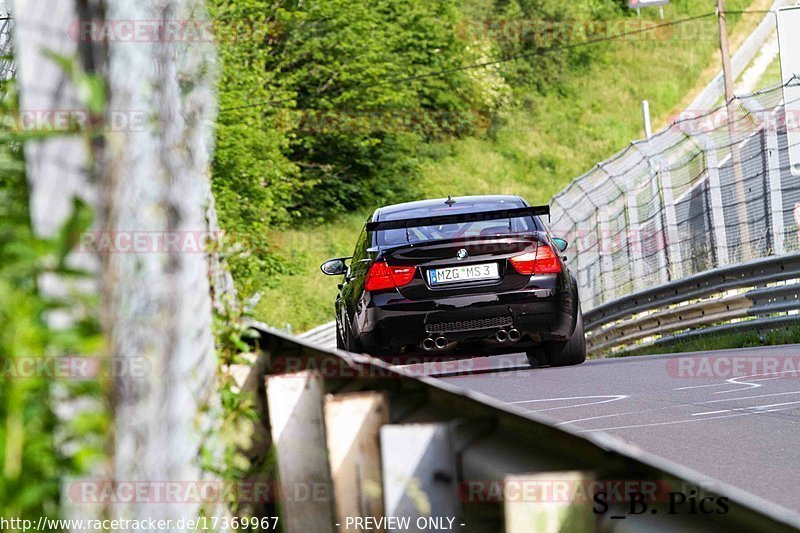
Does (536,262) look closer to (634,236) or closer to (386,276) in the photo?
(386,276)

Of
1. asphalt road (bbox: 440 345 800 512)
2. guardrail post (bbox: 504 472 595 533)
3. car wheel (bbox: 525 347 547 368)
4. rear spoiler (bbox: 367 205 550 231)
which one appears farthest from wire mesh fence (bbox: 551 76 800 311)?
guardrail post (bbox: 504 472 595 533)

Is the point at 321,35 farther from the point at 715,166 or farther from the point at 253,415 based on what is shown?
the point at 253,415

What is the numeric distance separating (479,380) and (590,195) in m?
11.0

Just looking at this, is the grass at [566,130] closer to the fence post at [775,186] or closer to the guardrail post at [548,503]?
the fence post at [775,186]

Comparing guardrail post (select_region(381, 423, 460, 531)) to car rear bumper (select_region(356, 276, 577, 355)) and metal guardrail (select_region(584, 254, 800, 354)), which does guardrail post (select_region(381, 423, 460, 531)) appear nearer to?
car rear bumper (select_region(356, 276, 577, 355))

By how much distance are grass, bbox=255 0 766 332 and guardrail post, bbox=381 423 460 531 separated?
1681 inches

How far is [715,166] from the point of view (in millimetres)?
20484

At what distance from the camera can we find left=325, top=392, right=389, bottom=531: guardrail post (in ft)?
11.6

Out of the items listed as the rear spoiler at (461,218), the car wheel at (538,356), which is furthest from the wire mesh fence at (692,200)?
the rear spoiler at (461,218)

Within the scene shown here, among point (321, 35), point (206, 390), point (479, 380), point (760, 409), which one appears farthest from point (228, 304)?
point (321, 35)

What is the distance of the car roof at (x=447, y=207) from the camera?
12.3m

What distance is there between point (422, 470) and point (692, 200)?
18.6m

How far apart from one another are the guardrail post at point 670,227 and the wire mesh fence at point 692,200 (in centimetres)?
2

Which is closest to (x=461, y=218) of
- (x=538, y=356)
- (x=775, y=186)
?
(x=538, y=356)
